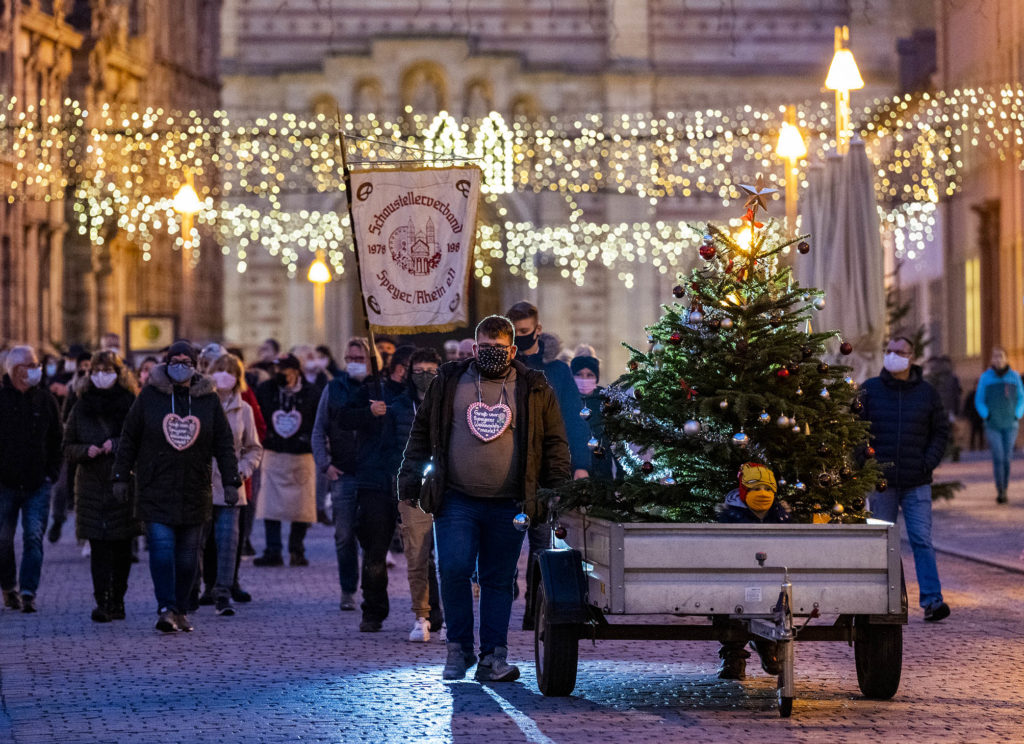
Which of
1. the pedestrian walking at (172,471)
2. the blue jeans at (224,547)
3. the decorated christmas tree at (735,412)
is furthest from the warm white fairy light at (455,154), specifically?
the decorated christmas tree at (735,412)

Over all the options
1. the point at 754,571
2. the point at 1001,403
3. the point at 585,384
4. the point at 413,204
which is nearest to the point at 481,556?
the point at 754,571

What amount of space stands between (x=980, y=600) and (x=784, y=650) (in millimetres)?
6501

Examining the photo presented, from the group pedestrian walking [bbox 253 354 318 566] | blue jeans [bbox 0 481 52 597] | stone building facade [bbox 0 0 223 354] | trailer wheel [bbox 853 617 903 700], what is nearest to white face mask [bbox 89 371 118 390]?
blue jeans [bbox 0 481 52 597]

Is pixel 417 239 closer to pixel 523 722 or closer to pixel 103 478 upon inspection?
pixel 103 478

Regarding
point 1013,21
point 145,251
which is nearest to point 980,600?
point 1013,21

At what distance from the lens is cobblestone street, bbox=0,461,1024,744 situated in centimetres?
1009

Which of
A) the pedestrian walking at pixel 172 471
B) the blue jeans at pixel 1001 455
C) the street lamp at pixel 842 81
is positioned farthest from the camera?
the blue jeans at pixel 1001 455

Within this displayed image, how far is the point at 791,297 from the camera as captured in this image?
36.5ft

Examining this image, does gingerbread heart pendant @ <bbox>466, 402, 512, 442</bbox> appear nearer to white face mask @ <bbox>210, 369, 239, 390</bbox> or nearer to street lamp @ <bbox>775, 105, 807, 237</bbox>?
white face mask @ <bbox>210, 369, 239, 390</bbox>

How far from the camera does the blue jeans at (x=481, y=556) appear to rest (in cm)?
1180

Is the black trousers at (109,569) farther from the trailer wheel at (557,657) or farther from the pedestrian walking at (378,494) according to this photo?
→ the trailer wheel at (557,657)

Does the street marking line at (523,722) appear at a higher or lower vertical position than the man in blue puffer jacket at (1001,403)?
lower

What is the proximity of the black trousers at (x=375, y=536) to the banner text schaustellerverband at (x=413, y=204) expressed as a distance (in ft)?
5.66

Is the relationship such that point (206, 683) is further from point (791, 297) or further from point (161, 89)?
point (161, 89)
